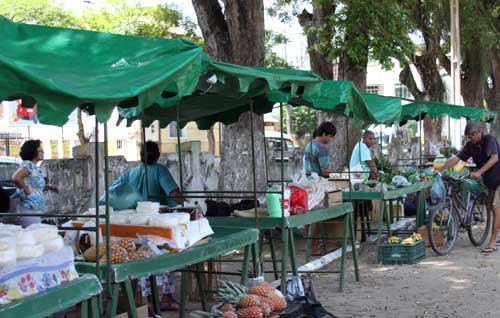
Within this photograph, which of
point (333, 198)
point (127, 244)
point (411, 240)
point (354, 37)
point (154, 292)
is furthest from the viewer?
point (354, 37)

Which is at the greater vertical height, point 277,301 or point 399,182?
point 399,182

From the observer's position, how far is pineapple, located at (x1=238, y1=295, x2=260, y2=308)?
5.45 metres

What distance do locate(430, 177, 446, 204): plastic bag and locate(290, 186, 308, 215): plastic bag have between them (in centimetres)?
422

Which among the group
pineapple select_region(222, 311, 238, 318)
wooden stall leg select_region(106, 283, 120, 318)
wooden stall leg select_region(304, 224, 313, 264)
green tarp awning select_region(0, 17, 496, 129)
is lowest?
wooden stall leg select_region(304, 224, 313, 264)

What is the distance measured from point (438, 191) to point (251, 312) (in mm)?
6261

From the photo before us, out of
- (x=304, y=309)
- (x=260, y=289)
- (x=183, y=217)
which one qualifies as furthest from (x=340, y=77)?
(x=183, y=217)

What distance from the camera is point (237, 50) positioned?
1063 centimetres

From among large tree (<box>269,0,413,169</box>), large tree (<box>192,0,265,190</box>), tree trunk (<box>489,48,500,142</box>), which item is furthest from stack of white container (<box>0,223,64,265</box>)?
tree trunk (<box>489,48,500,142</box>)

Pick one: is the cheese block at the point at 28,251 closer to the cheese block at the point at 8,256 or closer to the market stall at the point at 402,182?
the cheese block at the point at 8,256

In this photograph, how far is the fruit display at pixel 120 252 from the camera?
4.64 meters

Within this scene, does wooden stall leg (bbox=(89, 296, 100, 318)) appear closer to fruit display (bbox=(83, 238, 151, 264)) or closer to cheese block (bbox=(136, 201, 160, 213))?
fruit display (bbox=(83, 238, 151, 264))

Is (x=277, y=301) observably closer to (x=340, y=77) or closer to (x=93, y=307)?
(x=93, y=307)

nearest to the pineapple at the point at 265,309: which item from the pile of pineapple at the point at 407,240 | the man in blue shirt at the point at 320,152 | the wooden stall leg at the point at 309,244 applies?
the wooden stall leg at the point at 309,244

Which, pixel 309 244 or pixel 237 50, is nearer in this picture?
pixel 309 244
